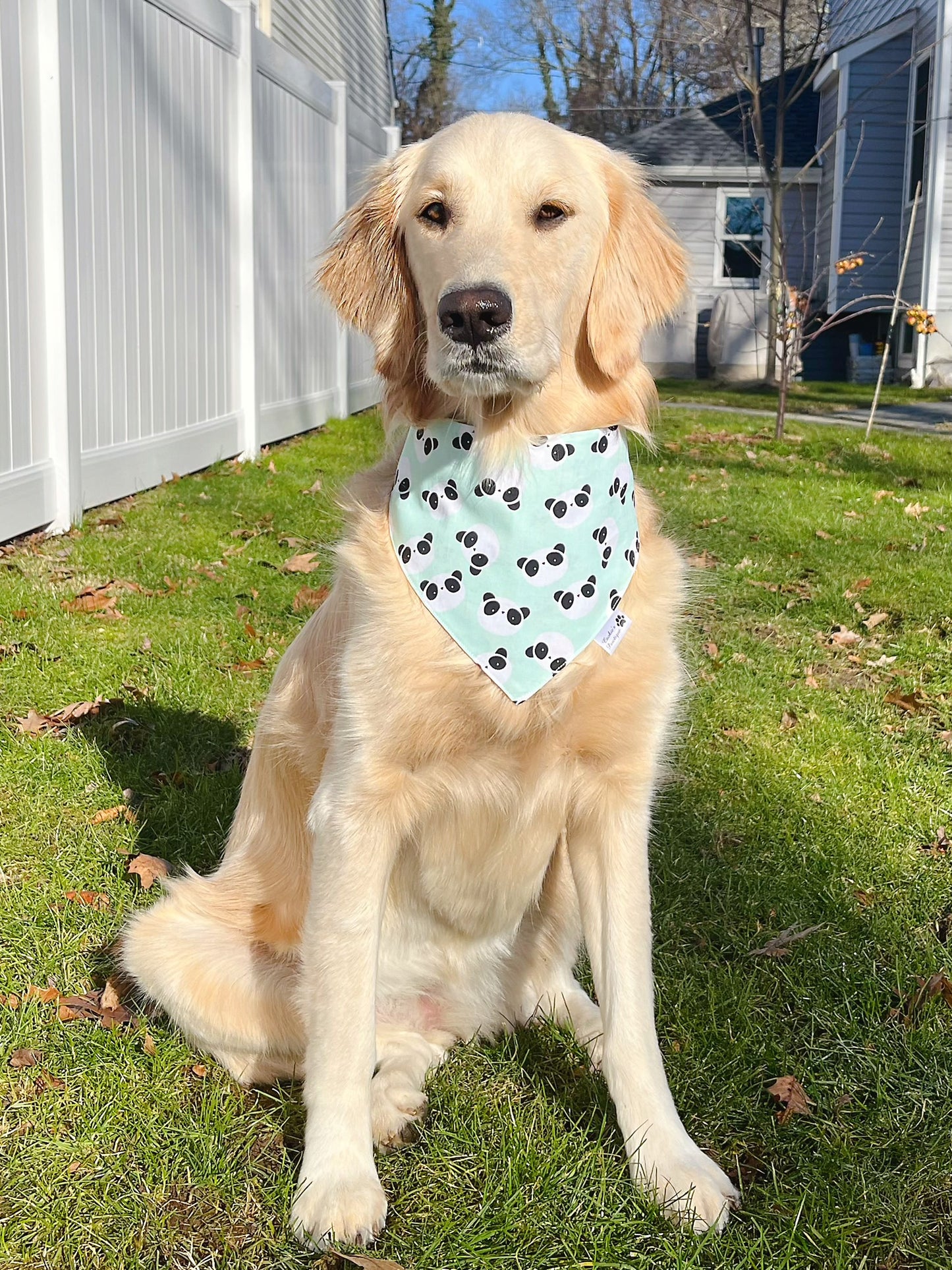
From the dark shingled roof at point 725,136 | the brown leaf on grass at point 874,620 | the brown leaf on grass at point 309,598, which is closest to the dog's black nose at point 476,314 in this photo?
the brown leaf on grass at point 309,598

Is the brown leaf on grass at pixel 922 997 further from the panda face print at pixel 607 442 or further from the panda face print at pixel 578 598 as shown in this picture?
the panda face print at pixel 607 442

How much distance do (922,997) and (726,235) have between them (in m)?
20.7

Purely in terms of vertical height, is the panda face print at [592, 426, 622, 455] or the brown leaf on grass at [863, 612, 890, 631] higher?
the panda face print at [592, 426, 622, 455]

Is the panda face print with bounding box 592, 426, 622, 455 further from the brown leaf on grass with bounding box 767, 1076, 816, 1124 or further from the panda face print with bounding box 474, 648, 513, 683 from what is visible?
the brown leaf on grass with bounding box 767, 1076, 816, 1124

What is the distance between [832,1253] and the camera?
72.7 inches

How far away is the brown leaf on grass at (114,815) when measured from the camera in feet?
10.6

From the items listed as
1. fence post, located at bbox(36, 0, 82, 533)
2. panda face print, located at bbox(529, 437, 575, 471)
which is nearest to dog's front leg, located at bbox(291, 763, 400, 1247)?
panda face print, located at bbox(529, 437, 575, 471)

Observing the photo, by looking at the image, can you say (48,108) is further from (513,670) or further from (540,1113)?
(540,1113)

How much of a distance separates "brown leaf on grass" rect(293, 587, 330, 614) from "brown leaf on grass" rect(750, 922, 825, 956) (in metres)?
2.77

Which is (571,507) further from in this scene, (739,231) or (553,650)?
(739,231)

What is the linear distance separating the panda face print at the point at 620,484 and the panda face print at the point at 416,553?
0.38 m

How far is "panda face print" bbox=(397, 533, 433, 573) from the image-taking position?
2148mm

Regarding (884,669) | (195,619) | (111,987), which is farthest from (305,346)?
(111,987)

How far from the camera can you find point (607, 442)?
2.30m
